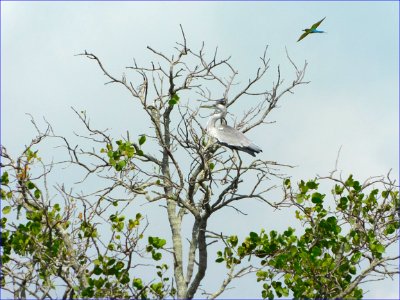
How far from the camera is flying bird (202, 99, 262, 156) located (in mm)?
12602

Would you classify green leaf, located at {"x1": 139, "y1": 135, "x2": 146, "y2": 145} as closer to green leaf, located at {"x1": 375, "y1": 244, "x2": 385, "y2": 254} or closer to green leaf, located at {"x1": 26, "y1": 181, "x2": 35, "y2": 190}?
green leaf, located at {"x1": 26, "y1": 181, "x2": 35, "y2": 190}

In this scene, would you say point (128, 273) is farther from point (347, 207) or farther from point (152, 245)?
point (347, 207)

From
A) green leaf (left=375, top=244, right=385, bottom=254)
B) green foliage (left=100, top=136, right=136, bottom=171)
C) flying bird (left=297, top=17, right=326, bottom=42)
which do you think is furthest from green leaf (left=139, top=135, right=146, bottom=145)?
green leaf (left=375, top=244, right=385, bottom=254)

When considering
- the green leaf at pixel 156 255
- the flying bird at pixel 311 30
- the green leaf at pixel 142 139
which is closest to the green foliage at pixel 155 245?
the green leaf at pixel 156 255

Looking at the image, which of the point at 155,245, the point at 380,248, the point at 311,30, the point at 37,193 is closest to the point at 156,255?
the point at 155,245

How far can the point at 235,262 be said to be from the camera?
11.7m

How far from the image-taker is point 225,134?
12.8 m

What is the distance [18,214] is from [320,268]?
485 centimetres

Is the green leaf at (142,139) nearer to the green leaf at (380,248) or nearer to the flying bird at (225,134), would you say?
the flying bird at (225,134)

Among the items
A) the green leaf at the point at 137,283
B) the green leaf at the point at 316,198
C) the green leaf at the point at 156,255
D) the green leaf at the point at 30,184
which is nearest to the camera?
the green leaf at the point at 137,283

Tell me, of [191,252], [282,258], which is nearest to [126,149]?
[191,252]

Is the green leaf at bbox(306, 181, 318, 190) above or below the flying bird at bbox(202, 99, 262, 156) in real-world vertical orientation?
below

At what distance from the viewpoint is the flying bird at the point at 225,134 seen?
12602 mm

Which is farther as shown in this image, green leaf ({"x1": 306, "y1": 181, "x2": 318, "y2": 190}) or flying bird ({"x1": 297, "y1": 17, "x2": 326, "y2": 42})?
flying bird ({"x1": 297, "y1": 17, "x2": 326, "y2": 42})
